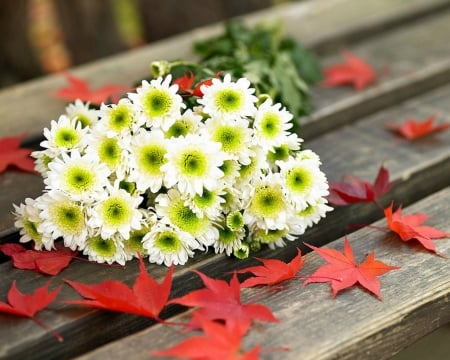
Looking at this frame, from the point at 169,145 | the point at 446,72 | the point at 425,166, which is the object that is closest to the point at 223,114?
the point at 169,145


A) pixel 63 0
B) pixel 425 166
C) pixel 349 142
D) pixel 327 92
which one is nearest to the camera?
pixel 425 166

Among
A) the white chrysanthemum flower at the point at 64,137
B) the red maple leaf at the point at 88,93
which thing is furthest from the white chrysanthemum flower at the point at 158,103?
the red maple leaf at the point at 88,93

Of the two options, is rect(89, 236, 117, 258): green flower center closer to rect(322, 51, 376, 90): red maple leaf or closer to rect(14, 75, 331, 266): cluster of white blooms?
rect(14, 75, 331, 266): cluster of white blooms

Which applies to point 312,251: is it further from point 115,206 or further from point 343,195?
point 115,206

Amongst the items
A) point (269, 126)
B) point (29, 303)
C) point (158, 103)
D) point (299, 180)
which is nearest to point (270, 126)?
point (269, 126)

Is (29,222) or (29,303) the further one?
(29,222)

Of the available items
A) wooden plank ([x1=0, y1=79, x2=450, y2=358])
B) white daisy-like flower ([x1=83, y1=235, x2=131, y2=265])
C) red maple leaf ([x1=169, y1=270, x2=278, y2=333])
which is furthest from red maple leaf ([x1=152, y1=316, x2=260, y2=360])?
white daisy-like flower ([x1=83, y1=235, x2=131, y2=265])

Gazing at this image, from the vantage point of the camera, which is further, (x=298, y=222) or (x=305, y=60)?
(x=305, y=60)

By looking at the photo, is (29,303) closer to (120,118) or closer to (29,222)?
(29,222)
